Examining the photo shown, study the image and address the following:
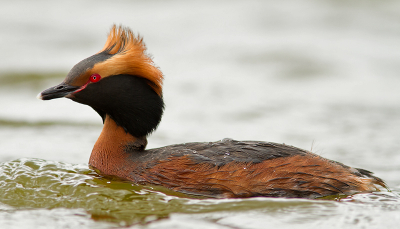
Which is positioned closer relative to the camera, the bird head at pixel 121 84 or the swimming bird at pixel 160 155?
the swimming bird at pixel 160 155

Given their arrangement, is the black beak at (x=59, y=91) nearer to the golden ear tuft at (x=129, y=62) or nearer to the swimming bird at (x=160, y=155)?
the swimming bird at (x=160, y=155)

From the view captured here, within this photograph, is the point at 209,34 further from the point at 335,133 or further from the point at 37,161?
the point at 37,161

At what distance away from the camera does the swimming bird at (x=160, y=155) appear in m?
6.35

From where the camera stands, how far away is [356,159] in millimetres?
10000

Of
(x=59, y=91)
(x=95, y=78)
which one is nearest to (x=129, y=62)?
(x=95, y=78)

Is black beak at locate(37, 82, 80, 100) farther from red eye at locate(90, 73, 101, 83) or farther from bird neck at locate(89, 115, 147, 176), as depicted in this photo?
bird neck at locate(89, 115, 147, 176)

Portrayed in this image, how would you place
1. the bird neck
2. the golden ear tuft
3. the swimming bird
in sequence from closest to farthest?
the swimming bird → the golden ear tuft → the bird neck

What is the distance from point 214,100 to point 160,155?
23.8ft

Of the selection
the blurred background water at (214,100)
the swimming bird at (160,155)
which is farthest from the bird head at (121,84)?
the blurred background water at (214,100)

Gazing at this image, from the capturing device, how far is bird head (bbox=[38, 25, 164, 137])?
6957mm

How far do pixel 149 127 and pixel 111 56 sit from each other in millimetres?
1118

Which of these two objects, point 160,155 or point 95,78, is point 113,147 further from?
point 95,78

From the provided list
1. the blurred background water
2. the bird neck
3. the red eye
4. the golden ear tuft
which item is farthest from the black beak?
the blurred background water

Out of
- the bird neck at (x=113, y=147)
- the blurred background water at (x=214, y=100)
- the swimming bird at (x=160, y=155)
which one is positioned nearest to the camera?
the blurred background water at (x=214, y=100)
